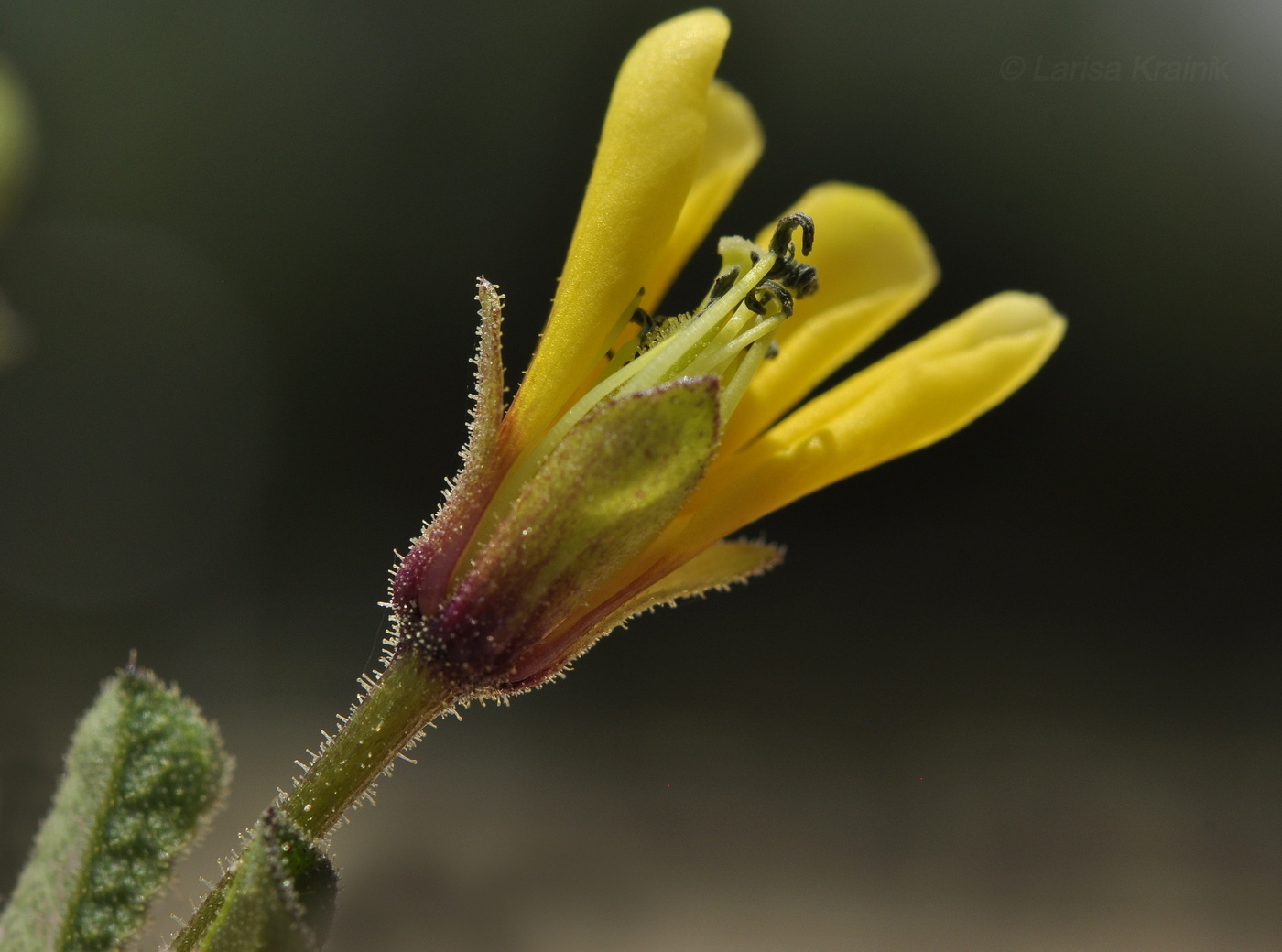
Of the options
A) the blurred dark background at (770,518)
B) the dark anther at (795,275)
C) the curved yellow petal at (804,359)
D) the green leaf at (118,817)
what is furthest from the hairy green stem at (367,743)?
the blurred dark background at (770,518)

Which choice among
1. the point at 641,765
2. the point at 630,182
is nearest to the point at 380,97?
the point at 641,765

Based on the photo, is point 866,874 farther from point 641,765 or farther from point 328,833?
point 328,833

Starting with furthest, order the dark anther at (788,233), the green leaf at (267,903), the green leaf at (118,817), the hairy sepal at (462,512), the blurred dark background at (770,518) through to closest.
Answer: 1. the blurred dark background at (770,518)
2. the dark anther at (788,233)
3. the hairy sepal at (462,512)
4. the green leaf at (118,817)
5. the green leaf at (267,903)

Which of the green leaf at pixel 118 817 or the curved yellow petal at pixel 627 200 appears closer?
the green leaf at pixel 118 817

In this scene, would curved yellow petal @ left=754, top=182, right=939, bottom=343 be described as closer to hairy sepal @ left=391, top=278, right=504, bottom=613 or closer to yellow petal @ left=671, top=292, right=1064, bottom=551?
yellow petal @ left=671, top=292, right=1064, bottom=551

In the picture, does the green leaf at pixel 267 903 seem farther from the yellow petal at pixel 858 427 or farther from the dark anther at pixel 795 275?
the dark anther at pixel 795 275

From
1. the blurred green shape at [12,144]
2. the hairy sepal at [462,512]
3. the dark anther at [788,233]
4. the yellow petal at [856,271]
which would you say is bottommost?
the hairy sepal at [462,512]

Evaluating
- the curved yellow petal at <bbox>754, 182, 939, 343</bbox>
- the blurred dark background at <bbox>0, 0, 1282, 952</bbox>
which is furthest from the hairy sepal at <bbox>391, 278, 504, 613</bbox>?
the blurred dark background at <bbox>0, 0, 1282, 952</bbox>
